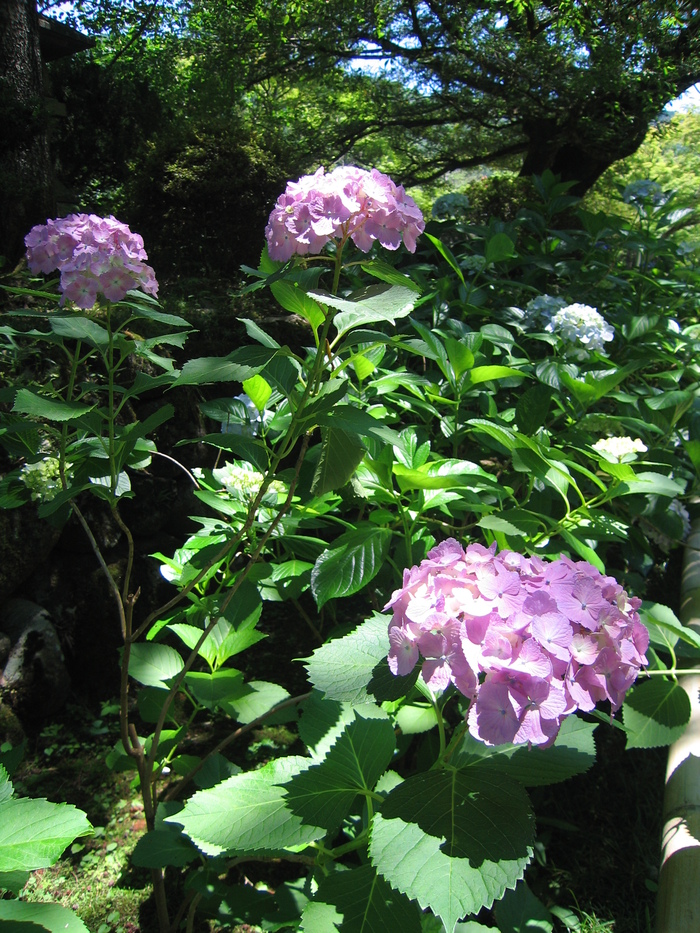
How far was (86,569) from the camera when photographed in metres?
2.05

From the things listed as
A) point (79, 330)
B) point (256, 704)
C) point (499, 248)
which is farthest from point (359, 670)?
point (499, 248)

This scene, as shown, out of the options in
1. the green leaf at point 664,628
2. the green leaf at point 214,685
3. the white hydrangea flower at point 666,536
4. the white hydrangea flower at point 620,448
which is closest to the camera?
the green leaf at point 214,685

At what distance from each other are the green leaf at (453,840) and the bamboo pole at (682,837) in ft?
1.90

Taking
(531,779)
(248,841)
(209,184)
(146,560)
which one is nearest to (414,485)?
(531,779)

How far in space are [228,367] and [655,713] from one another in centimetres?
111

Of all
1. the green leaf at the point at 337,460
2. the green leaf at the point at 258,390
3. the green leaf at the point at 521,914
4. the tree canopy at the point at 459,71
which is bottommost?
the green leaf at the point at 521,914

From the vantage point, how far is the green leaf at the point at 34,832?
0.71 metres

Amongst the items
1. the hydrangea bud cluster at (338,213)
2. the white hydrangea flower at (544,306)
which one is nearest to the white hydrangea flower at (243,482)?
the hydrangea bud cluster at (338,213)

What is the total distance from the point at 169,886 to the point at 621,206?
8.15 meters

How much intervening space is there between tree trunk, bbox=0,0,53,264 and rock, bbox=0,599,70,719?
1664 mm

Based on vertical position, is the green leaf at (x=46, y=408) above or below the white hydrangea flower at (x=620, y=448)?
above

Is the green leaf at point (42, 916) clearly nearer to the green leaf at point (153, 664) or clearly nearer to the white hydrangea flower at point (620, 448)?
the green leaf at point (153, 664)

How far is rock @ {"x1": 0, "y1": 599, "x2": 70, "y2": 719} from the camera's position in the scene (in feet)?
5.86

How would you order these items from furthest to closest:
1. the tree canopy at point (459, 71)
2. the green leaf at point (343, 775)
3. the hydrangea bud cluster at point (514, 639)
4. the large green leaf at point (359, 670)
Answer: the tree canopy at point (459, 71), the green leaf at point (343, 775), the large green leaf at point (359, 670), the hydrangea bud cluster at point (514, 639)
